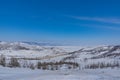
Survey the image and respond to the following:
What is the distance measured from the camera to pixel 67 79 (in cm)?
2764

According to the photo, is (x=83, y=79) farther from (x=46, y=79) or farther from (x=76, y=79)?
(x=46, y=79)

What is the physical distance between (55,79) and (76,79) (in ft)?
7.66

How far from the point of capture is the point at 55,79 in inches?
1096

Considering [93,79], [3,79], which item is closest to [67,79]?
[93,79]

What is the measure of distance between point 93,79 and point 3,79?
1019 cm

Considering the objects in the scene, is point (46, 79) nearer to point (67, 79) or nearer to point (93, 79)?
point (67, 79)

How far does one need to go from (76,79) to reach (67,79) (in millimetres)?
1015

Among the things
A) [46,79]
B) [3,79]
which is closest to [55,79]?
[46,79]

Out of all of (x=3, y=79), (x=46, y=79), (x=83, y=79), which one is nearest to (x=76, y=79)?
(x=83, y=79)

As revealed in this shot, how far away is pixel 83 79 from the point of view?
2817 centimetres

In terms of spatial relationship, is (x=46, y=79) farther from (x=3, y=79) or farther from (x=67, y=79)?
(x=3, y=79)

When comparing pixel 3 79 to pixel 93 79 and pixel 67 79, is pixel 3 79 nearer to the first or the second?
pixel 67 79

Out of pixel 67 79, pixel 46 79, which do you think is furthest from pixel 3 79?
pixel 67 79

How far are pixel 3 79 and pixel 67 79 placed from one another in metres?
7.28
